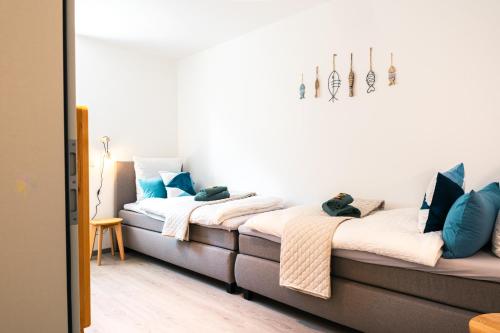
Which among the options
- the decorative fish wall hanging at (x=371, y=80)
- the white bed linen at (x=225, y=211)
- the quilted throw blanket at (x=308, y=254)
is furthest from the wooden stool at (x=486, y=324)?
the decorative fish wall hanging at (x=371, y=80)

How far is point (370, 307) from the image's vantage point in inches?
76.0

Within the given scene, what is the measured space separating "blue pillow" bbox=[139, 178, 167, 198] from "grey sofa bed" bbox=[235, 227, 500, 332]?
6.26 feet

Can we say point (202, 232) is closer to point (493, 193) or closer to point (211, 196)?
point (211, 196)

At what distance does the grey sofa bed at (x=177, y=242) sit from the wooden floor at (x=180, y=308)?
0.17 meters

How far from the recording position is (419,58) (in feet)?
8.66

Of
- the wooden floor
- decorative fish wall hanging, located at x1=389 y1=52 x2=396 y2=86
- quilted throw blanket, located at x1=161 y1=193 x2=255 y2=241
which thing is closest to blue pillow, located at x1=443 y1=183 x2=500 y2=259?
the wooden floor

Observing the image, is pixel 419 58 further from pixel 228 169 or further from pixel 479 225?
pixel 228 169

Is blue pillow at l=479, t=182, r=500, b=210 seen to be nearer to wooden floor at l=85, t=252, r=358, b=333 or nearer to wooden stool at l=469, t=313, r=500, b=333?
wooden stool at l=469, t=313, r=500, b=333

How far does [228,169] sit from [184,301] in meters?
1.83

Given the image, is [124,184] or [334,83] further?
[124,184]

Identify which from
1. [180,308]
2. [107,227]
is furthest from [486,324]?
[107,227]

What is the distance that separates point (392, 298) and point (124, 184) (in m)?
3.31

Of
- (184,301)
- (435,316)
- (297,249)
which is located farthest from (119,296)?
(435,316)

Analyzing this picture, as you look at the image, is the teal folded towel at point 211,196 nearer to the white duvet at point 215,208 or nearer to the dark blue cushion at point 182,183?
the white duvet at point 215,208
